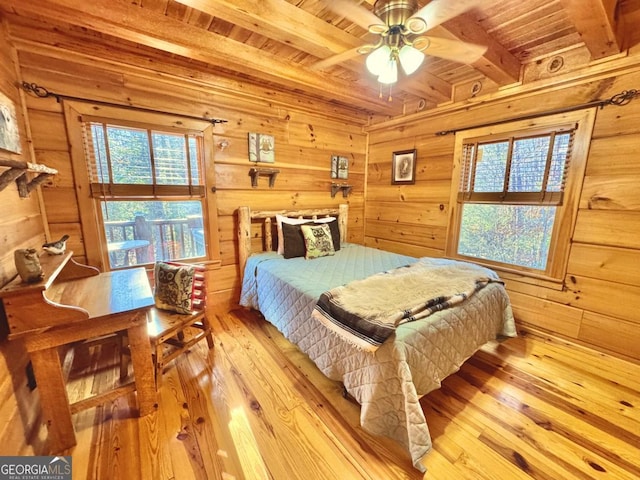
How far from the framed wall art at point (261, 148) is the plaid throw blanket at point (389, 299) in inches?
71.3

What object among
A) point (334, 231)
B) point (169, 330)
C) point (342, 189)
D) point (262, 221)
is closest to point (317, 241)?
point (334, 231)

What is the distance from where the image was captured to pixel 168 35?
5.51ft

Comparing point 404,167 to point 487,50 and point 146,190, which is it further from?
point 146,190

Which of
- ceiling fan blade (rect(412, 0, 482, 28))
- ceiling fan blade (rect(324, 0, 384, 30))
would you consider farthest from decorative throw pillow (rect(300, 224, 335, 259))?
ceiling fan blade (rect(412, 0, 482, 28))

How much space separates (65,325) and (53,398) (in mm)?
364

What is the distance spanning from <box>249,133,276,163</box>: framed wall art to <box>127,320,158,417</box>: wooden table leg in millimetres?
1963

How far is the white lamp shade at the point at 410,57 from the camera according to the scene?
136 centimetres

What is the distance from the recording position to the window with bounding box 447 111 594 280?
209 centimetres

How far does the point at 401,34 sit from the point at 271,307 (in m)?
2.10

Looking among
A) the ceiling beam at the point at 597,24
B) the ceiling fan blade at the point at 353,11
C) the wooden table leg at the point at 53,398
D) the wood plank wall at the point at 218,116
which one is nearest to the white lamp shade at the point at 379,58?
the ceiling fan blade at the point at 353,11

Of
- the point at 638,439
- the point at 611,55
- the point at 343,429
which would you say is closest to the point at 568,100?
the point at 611,55

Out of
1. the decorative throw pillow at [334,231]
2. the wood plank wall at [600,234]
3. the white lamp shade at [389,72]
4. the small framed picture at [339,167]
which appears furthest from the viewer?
the small framed picture at [339,167]

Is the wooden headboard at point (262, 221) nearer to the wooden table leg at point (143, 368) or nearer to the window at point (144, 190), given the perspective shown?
the window at point (144, 190)

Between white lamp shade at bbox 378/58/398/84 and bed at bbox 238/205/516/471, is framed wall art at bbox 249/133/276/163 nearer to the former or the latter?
bed at bbox 238/205/516/471
